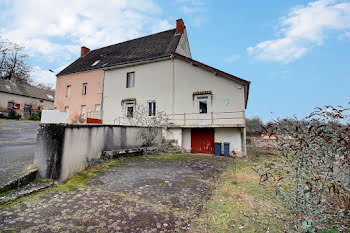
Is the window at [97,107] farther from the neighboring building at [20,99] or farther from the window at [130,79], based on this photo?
the neighboring building at [20,99]

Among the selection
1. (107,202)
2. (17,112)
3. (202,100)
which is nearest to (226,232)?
(107,202)

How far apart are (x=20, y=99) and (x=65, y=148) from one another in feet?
104

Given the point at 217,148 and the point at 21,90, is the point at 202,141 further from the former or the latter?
the point at 21,90

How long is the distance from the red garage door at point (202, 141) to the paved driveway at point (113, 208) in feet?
20.6

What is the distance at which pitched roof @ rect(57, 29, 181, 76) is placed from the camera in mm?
13906

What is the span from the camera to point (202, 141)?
10.7 m

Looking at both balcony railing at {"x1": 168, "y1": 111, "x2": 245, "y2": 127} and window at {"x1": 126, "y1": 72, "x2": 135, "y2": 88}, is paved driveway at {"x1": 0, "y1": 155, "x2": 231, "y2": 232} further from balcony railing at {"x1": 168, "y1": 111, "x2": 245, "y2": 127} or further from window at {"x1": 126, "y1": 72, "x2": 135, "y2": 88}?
window at {"x1": 126, "y1": 72, "x2": 135, "y2": 88}

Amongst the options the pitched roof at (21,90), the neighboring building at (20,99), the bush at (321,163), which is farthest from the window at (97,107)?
the pitched roof at (21,90)

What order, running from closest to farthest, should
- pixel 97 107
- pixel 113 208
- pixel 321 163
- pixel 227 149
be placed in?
pixel 321 163 < pixel 113 208 < pixel 227 149 < pixel 97 107

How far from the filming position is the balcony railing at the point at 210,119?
986cm

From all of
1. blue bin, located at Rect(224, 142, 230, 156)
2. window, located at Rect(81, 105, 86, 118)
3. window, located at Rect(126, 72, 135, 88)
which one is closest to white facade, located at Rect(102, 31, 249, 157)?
window, located at Rect(126, 72, 135, 88)

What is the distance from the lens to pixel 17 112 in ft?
84.7

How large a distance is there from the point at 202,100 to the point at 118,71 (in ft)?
26.7

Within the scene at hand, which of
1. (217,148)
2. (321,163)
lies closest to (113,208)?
(321,163)
